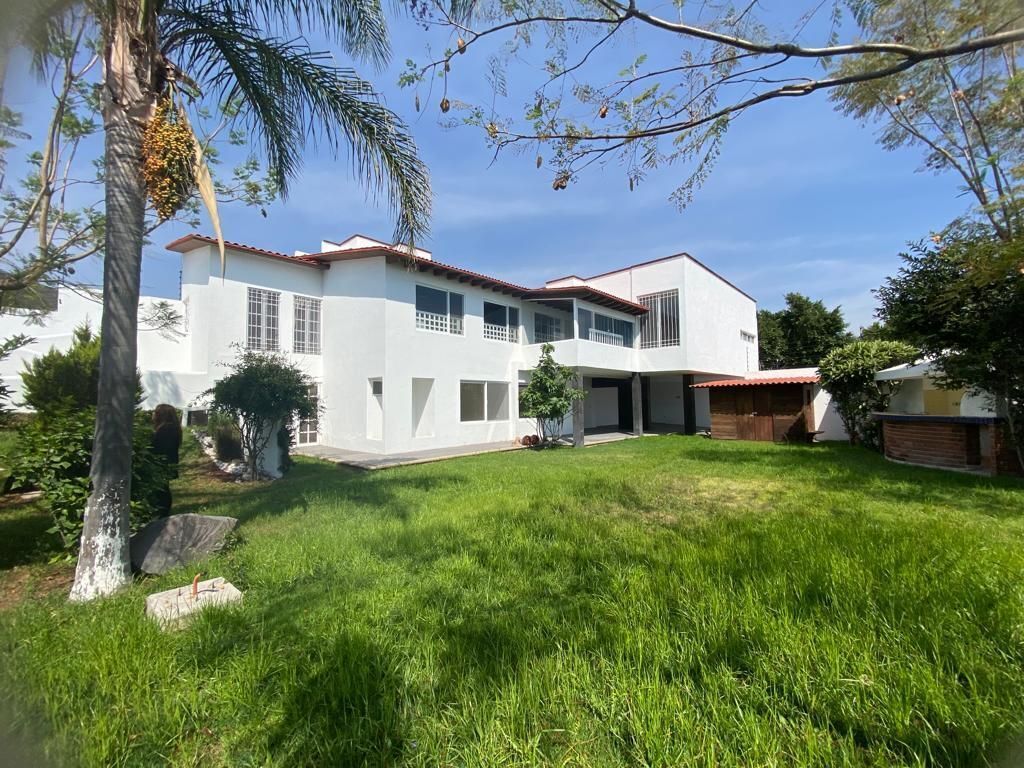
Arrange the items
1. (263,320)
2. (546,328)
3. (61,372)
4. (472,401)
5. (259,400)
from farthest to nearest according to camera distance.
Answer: (546,328) → (472,401) → (263,320) → (259,400) → (61,372)

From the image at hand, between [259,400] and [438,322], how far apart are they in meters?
6.66

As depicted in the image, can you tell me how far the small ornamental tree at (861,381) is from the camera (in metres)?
13.6

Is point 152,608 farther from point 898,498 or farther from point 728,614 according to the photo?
point 898,498

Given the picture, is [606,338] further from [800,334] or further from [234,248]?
[800,334]

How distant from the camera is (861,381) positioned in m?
13.9

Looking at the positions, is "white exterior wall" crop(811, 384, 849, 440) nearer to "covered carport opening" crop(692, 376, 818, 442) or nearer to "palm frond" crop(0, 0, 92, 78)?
"covered carport opening" crop(692, 376, 818, 442)

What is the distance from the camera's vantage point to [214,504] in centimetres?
721

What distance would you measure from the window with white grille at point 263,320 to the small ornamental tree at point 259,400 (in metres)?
4.11

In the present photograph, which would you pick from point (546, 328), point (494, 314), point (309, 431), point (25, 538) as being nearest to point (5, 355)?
point (25, 538)

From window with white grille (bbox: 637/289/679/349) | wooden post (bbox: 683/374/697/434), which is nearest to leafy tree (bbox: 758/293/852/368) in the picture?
wooden post (bbox: 683/374/697/434)

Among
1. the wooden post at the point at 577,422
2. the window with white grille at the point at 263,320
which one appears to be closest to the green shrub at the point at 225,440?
the window with white grille at the point at 263,320

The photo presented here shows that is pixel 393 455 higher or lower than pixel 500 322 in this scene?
lower

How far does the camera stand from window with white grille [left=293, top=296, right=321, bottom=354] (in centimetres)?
1483

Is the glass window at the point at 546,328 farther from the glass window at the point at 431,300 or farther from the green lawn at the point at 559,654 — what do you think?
the green lawn at the point at 559,654
